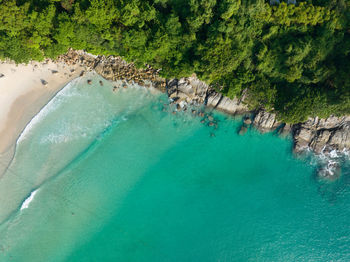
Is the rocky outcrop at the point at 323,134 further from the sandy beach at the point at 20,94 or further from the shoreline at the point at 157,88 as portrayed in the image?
the sandy beach at the point at 20,94

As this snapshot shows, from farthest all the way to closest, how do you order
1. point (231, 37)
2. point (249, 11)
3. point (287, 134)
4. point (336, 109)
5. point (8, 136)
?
point (287, 134), point (8, 136), point (336, 109), point (231, 37), point (249, 11)

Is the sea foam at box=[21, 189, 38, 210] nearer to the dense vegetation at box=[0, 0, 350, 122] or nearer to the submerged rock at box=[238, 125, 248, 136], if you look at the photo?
the dense vegetation at box=[0, 0, 350, 122]

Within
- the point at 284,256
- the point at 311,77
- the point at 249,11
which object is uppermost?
the point at 249,11

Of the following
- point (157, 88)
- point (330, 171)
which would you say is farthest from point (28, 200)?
point (330, 171)

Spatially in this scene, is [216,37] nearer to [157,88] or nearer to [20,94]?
[157,88]

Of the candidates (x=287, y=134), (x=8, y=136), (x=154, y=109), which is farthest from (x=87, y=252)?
(x=287, y=134)

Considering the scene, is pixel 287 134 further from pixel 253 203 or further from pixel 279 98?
pixel 253 203

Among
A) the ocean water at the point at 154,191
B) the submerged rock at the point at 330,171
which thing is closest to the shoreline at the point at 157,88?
the ocean water at the point at 154,191
